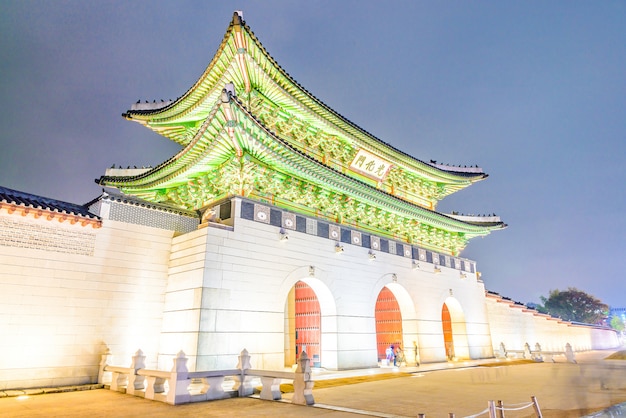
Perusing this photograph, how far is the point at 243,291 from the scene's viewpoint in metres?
11.4

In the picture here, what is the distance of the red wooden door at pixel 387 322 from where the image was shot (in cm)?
1847

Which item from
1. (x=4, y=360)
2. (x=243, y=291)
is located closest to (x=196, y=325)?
(x=243, y=291)

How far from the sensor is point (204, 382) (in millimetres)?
8664

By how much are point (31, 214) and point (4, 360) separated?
3574 mm

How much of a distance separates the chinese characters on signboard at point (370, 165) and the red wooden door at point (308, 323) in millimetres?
5875

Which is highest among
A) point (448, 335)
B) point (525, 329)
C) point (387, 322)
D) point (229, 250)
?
point (229, 250)

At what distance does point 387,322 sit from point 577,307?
57543 mm

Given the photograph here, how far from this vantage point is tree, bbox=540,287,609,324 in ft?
196

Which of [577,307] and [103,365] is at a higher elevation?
[577,307]

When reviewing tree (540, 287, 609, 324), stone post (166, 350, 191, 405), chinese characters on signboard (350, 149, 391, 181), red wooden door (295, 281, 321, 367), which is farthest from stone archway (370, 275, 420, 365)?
tree (540, 287, 609, 324)

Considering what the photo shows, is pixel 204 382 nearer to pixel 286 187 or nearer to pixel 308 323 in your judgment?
pixel 286 187

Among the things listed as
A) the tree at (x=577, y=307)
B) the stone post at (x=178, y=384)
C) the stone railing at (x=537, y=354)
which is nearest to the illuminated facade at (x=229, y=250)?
the stone post at (x=178, y=384)

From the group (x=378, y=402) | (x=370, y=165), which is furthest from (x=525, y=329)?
(x=378, y=402)

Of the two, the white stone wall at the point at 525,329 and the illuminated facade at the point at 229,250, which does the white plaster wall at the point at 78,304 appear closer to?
the illuminated facade at the point at 229,250
